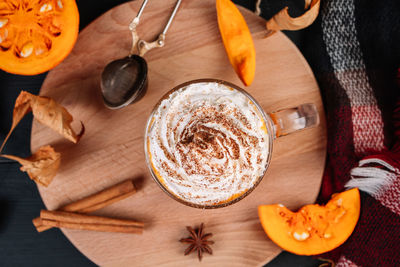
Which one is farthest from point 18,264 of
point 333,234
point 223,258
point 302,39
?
point 302,39

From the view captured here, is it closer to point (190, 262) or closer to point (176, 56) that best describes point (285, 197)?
point (190, 262)

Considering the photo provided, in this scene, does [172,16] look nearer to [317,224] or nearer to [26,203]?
[317,224]

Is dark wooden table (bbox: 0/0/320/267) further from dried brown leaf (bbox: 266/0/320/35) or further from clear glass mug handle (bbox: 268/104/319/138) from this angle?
clear glass mug handle (bbox: 268/104/319/138)

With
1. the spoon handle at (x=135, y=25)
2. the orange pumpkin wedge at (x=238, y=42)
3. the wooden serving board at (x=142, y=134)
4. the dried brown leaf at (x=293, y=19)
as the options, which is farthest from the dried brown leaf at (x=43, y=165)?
the dried brown leaf at (x=293, y=19)

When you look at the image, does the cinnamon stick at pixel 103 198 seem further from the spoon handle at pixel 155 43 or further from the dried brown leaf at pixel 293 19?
the dried brown leaf at pixel 293 19

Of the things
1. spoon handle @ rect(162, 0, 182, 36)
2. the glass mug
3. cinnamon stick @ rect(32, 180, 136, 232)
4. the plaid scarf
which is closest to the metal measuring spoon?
spoon handle @ rect(162, 0, 182, 36)

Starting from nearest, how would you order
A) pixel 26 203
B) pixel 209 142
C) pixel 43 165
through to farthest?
pixel 209 142 < pixel 43 165 < pixel 26 203

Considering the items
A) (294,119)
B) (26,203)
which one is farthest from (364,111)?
(26,203)
